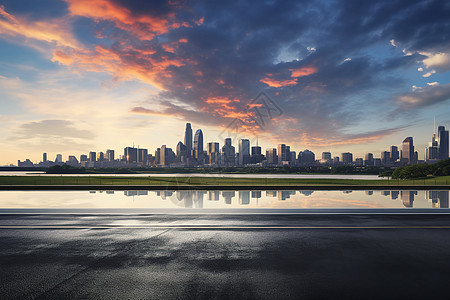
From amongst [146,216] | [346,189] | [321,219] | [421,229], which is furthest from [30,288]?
[346,189]

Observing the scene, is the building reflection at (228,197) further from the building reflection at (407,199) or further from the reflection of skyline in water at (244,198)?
the building reflection at (407,199)

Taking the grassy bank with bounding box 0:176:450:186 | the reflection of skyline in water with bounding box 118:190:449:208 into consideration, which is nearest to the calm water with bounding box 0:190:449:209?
the reflection of skyline in water with bounding box 118:190:449:208

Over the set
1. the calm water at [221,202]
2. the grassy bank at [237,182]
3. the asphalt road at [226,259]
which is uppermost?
the asphalt road at [226,259]

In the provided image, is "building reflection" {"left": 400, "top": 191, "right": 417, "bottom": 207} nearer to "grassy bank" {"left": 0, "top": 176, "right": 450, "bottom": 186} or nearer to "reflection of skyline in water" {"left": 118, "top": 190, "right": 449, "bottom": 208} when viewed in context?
"reflection of skyline in water" {"left": 118, "top": 190, "right": 449, "bottom": 208}

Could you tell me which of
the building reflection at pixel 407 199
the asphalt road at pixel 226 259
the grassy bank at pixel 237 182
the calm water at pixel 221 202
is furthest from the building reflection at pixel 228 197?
the building reflection at pixel 407 199

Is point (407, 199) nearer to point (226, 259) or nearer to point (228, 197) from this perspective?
point (228, 197)

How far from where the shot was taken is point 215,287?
4902mm

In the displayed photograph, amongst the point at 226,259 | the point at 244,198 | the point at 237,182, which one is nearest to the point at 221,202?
the point at 244,198

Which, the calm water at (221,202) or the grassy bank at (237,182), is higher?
the calm water at (221,202)

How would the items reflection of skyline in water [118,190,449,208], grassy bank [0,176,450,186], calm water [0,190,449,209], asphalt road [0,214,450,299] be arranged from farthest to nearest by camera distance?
grassy bank [0,176,450,186], reflection of skyline in water [118,190,449,208], calm water [0,190,449,209], asphalt road [0,214,450,299]

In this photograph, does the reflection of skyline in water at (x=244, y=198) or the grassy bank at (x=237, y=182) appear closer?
the reflection of skyline in water at (x=244, y=198)

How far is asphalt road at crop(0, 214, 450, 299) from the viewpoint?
4789mm

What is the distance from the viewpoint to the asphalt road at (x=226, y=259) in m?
4.79

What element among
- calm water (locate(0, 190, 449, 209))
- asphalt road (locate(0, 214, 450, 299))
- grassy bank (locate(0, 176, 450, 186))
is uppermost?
asphalt road (locate(0, 214, 450, 299))
